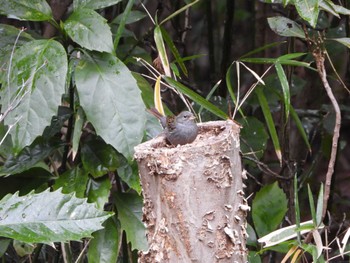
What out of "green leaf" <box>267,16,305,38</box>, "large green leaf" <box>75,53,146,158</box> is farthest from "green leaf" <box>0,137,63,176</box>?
"green leaf" <box>267,16,305,38</box>

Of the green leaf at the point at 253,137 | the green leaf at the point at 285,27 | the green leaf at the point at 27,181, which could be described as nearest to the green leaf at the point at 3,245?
the green leaf at the point at 27,181

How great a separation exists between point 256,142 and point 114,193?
86cm

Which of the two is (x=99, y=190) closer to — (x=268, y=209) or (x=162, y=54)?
(x=162, y=54)

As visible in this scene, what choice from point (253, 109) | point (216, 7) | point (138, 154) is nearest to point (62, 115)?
point (138, 154)

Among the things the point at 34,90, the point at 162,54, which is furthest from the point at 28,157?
the point at 162,54

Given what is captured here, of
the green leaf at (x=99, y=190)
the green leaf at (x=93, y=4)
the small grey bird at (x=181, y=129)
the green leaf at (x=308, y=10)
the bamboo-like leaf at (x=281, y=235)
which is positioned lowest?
the bamboo-like leaf at (x=281, y=235)

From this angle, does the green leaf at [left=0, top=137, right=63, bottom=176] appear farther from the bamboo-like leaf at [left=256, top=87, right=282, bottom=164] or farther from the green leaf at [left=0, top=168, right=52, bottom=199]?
the bamboo-like leaf at [left=256, top=87, right=282, bottom=164]

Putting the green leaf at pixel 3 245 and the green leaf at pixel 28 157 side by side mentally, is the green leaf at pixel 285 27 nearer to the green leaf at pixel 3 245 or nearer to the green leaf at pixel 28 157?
the green leaf at pixel 28 157

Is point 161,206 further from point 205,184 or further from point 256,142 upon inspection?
point 256,142

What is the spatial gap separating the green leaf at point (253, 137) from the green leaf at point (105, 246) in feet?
2.89

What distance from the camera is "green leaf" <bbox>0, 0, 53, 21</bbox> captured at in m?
2.28

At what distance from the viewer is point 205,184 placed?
6.22 feet

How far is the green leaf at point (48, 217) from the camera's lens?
1865 millimetres

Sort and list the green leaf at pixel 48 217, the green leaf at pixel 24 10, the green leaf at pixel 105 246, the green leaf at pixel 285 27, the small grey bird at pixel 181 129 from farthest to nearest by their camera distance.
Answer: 1. the green leaf at pixel 285 27
2. the green leaf at pixel 105 246
3. the green leaf at pixel 24 10
4. the small grey bird at pixel 181 129
5. the green leaf at pixel 48 217
